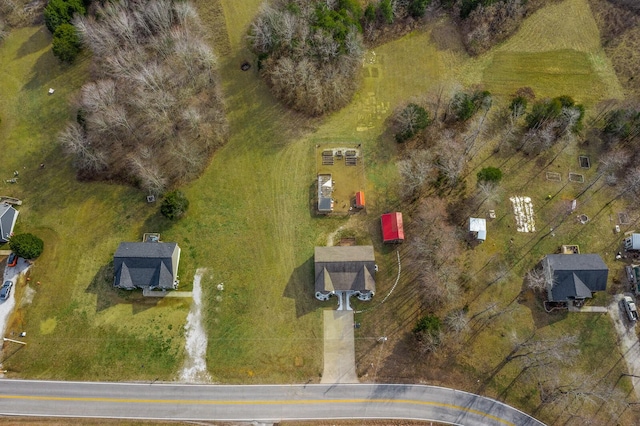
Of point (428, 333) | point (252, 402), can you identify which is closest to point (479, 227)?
point (428, 333)

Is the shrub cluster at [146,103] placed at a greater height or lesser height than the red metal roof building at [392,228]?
greater

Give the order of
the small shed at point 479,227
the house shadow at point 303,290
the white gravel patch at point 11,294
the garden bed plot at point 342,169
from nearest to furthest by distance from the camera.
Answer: the white gravel patch at point 11,294 → the house shadow at point 303,290 → the small shed at point 479,227 → the garden bed plot at point 342,169

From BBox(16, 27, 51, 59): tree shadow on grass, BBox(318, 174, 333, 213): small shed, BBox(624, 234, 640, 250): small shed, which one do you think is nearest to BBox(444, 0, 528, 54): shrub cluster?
BBox(318, 174, 333, 213): small shed

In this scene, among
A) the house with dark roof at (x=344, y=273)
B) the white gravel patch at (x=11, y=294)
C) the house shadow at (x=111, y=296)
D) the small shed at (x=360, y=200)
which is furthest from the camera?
the small shed at (x=360, y=200)

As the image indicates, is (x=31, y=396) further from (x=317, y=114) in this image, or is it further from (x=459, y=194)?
(x=459, y=194)

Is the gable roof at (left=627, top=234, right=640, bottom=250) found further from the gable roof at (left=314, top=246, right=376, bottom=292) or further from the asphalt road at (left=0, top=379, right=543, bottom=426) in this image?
the gable roof at (left=314, top=246, right=376, bottom=292)

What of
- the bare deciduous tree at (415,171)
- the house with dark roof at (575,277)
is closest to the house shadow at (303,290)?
the bare deciduous tree at (415,171)

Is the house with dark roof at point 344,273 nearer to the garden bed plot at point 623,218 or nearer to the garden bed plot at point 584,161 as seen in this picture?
the garden bed plot at point 584,161
